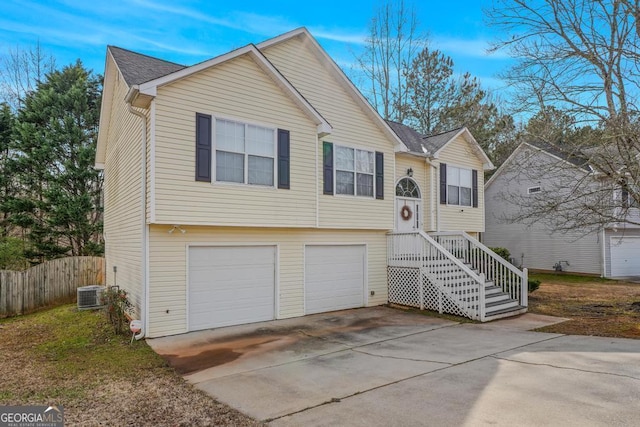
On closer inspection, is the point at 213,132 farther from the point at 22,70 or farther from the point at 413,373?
the point at 22,70

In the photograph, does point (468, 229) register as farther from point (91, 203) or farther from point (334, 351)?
point (91, 203)

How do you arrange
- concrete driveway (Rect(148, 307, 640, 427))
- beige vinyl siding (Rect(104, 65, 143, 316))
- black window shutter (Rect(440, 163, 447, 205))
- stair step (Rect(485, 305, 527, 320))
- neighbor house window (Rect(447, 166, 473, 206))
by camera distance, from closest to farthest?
1. concrete driveway (Rect(148, 307, 640, 427))
2. beige vinyl siding (Rect(104, 65, 143, 316))
3. stair step (Rect(485, 305, 527, 320))
4. black window shutter (Rect(440, 163, 447, 205))
5. neighbor house window (Rect(447, 166, 473, 206))

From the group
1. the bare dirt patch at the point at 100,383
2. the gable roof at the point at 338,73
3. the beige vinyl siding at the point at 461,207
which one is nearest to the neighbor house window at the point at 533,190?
the beige vinyl siding at the point at 461,207

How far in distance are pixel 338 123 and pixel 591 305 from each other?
379 inches

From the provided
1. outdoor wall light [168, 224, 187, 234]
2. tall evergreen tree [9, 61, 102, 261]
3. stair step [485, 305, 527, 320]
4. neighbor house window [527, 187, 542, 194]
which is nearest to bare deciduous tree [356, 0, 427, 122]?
neighbor house window [527, 187, 542, 194]

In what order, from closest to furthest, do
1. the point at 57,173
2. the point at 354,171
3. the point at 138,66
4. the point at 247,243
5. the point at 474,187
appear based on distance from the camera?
1. the point at 247,243
2. the point at 138,66
3. the point at 354,171
4. the point at 474,187
5. the point at 57,173

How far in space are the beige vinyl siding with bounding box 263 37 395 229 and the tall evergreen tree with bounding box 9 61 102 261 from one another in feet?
42.4

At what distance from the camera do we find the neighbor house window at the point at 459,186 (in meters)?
14.6

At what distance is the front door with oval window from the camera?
13.4 metres

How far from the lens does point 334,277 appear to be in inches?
445

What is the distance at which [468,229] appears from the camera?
49.7 ft

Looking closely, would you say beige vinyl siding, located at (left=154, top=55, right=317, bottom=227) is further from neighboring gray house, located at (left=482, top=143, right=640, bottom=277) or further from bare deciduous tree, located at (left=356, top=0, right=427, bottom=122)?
bare deciduous tree, located at (left=356, top=0, right=427, bottom=122)

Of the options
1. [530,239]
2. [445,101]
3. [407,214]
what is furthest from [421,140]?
[530,239]

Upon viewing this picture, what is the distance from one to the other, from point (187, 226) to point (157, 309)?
186cm
